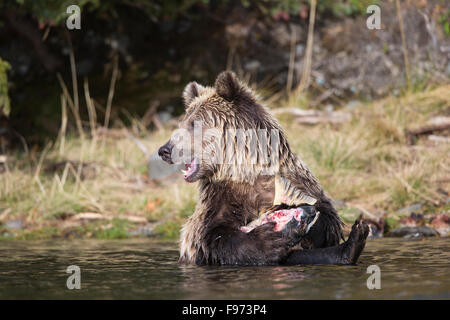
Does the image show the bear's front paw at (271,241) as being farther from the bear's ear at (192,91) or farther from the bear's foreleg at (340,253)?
the bear's ear at (192,91)

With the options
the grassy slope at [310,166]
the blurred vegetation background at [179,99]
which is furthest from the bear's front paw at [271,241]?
the grassy slope at [310,166]

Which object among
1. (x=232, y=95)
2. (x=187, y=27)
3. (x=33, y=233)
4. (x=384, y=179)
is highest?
(x=187, y=27)

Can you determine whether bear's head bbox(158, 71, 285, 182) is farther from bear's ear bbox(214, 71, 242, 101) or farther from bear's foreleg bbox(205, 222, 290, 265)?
bear's foreleg bbox(205, 222, 290, 265)

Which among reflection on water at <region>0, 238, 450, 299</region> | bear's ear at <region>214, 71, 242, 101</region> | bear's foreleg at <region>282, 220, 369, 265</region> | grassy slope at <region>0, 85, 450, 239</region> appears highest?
bear's ear at <region>214, 71, 242, 101</region>

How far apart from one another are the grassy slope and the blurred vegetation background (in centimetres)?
3

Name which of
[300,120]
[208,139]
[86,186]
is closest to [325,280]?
[208,139]

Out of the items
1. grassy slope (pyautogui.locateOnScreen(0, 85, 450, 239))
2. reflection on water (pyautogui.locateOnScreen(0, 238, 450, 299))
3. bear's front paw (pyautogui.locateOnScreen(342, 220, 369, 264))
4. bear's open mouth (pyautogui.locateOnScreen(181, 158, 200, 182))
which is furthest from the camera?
grassy slope (pyautogui.locateOnScreen(0, 85, 450, 239))

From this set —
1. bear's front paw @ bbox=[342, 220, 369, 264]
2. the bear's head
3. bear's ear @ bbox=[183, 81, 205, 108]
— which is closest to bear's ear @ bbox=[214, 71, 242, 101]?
the bear's head

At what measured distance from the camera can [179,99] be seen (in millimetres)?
15453

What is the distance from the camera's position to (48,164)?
12047 mm

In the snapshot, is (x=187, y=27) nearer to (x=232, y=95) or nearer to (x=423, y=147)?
(x=423, y=147)

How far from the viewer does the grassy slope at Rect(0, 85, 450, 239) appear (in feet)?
31.8

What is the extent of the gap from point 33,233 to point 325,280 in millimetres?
5806

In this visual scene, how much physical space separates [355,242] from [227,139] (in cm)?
149
